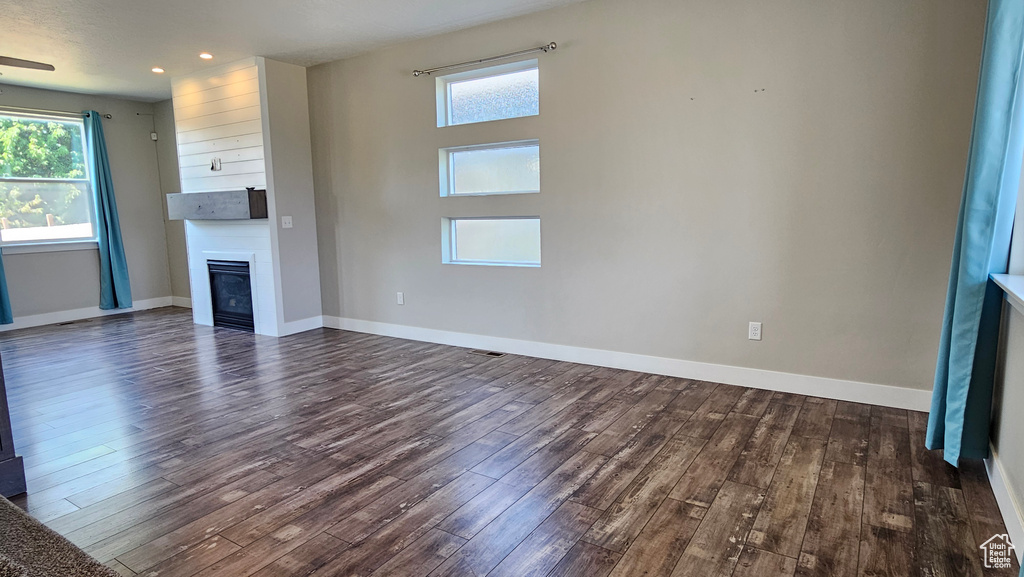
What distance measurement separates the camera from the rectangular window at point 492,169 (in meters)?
4.19

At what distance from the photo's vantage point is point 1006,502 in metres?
1.92

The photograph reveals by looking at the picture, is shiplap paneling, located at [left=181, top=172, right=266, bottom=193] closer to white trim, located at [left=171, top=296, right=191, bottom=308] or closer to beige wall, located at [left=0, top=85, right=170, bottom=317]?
beige wall, located at [left=0, top=85, right=170, bottom=317]

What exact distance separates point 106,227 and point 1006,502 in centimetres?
795

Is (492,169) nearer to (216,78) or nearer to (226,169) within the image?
(226,169)

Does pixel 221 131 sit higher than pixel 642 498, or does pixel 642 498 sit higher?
pixel 221 131

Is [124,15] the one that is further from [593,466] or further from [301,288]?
[593,466]

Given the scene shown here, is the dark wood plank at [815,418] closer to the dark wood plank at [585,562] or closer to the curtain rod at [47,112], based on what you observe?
the dark wood plank at [585,562]

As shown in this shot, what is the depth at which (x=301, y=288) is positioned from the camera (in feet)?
17.6

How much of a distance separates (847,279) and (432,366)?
9.15ft

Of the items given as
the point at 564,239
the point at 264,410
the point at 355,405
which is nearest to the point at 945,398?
the point at 564,239

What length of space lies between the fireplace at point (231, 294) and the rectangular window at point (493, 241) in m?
2.15

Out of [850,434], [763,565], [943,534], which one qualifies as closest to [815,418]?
[850,434]

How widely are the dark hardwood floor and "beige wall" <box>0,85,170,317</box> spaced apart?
2.73 metres

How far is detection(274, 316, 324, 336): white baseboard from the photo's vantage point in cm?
521
